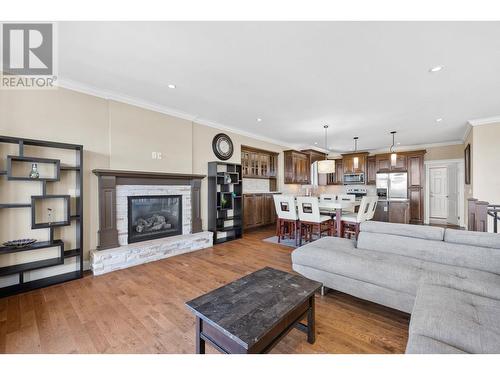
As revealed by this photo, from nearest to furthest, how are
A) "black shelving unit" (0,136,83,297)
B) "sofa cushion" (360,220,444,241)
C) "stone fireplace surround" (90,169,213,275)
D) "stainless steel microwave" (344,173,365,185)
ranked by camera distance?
1. "sofa cushion" (360,220,444,241)
2. "black shelving unit" (0,136,83,297)
3. "stone fireplace surround" (90,169,213,275)
4. "stainless steel microwave" (344,173,365,185)

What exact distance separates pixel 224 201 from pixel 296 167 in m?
3.05

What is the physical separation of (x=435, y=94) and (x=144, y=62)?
4.06 meters

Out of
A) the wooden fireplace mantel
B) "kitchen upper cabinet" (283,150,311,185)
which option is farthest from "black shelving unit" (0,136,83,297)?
"kitchen upper cabinet" (283,150,311,185)

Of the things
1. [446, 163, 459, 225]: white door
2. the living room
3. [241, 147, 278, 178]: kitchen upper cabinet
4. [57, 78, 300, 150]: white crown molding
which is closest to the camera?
the living room

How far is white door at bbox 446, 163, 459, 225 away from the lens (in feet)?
21.5

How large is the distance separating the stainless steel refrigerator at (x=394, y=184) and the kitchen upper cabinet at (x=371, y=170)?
206mm

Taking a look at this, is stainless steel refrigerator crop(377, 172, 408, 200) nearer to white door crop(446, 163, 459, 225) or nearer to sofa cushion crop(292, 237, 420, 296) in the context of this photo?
white door crop(446, 163, 459, 225)

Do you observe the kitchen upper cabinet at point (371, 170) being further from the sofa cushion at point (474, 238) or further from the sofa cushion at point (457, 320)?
the sofa cushion at point (457, 320)

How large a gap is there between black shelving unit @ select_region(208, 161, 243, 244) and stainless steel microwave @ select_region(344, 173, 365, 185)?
457cm

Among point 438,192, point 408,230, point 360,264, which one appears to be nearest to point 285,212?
point 408,230

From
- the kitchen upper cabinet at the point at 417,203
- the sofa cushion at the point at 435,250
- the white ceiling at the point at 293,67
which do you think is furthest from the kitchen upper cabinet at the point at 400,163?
the sofa cushion at the point at 435,250

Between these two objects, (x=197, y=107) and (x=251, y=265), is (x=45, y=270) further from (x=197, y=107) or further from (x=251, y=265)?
(x=197, y=107)

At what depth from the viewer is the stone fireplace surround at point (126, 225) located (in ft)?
10.1
